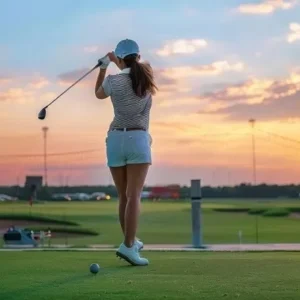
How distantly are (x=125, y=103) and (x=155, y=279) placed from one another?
179 cm

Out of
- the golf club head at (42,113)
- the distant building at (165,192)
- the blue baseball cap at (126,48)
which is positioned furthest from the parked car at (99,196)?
the blue baseball cap at (126,48)

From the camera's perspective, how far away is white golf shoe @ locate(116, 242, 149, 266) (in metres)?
5.54

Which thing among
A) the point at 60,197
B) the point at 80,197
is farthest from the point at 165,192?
the point at 60,197

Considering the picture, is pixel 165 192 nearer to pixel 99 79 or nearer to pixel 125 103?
pixel 99 79

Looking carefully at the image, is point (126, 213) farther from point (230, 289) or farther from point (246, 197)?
point (246, 197)

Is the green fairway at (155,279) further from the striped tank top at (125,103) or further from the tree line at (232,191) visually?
the tree line at (232,191)

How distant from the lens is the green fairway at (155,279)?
381cm

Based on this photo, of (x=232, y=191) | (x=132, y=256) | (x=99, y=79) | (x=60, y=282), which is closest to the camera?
(x=60, y=282)

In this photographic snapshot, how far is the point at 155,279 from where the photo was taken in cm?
446

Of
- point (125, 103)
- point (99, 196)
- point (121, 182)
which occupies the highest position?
point (99, 196)

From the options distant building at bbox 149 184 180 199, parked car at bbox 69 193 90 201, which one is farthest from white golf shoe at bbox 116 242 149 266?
parked car at bbox 69 193 90 201

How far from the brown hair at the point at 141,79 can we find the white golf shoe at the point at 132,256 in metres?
1.21

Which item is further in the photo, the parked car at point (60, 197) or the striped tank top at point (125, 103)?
the parked car at point (60, 197)

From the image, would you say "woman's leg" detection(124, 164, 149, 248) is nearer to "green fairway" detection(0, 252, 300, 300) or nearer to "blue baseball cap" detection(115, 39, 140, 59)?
"green fairway" detection(0, 252, 300, 300)
